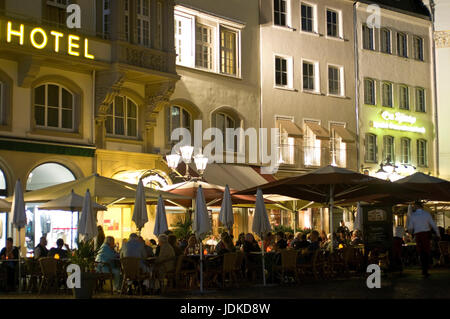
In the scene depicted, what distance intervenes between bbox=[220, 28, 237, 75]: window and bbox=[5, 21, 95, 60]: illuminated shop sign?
26.2 feet

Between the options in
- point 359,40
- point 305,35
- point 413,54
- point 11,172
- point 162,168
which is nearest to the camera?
point 11,172

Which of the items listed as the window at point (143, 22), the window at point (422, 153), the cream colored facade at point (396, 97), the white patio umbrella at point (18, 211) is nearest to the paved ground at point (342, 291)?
the white patio umbrella at point (18, 211)

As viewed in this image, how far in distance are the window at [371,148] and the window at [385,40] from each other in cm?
434

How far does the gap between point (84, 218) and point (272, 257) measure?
4597 millimetres

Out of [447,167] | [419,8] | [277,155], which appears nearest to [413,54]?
[419,8]

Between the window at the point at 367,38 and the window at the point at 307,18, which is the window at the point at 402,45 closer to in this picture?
the window at the point at 367,38

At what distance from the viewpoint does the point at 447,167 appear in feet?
150

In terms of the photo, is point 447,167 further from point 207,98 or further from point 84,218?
point 84,218

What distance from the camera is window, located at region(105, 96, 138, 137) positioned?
29.6 meters

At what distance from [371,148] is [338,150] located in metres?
2.84

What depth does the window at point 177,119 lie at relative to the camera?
32.0m

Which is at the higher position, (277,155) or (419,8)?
(419,8)

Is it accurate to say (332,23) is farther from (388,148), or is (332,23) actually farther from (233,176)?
(233,176)

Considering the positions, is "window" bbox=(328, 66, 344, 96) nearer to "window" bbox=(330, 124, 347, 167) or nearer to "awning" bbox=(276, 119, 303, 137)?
"window" bbox=(330, 124, 347, 167)
